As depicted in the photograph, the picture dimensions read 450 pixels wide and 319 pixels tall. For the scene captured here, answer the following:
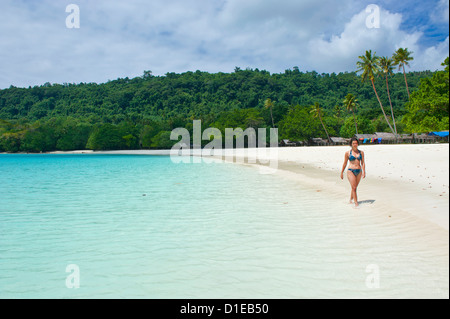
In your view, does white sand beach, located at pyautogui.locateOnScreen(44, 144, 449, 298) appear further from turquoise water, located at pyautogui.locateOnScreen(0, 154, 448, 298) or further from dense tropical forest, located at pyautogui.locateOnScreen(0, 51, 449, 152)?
dense tropical forest, located at pyautogui.locateOnScreen(0, 51, 449, 152)

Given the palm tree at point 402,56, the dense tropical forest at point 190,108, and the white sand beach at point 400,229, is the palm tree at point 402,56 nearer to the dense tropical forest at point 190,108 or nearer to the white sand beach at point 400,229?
the dense tropical forest at point 190,108

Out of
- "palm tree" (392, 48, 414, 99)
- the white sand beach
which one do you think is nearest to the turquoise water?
the white sand beach

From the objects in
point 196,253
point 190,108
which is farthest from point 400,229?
point 190,108

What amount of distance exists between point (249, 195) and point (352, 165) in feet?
14.6

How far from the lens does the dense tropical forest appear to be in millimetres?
78062

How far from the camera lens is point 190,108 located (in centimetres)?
11156

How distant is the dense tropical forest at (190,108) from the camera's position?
7806 centimetres

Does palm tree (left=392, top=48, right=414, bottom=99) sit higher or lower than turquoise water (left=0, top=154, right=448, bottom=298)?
higher

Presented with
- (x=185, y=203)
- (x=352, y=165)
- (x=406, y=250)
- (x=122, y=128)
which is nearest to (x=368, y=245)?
(x=406, y=250)

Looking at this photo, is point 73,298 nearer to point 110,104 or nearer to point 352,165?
point 352,165

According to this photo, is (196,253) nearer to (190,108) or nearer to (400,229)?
(400,229)

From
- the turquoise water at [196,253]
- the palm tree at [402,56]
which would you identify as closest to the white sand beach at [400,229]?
the turquoise water at [196,253]
